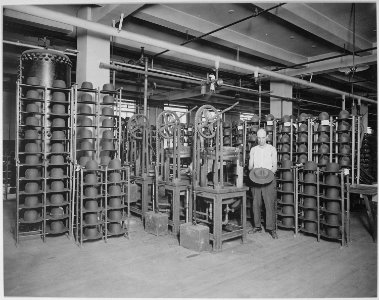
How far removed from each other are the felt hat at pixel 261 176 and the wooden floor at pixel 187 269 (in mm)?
972

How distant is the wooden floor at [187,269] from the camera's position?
10.8 ft

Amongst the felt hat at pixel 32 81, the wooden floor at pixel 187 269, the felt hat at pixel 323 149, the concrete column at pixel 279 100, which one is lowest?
the wooden floor at pixel 187 269

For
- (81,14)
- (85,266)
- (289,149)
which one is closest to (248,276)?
(85,266)

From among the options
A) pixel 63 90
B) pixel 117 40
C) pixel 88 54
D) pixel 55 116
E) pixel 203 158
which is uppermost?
pixel 117 40

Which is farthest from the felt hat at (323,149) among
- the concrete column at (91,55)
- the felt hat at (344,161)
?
the concrete column at (91,55)

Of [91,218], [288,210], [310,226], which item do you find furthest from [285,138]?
[91,218]

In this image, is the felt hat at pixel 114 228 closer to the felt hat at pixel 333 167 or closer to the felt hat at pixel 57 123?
the felt hat at pixel 57 123

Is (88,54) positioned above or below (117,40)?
below

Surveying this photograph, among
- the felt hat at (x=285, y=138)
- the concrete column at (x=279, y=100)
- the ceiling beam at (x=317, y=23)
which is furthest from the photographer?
the concrete column at (x=279, y=100)

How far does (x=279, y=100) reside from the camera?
10.8 metres

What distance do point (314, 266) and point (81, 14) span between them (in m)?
6.18

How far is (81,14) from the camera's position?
6.39 m

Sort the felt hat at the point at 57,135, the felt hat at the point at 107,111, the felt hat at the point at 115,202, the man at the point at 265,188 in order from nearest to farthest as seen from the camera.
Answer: the felt hat at the point at 115,202, the felt hat at the point at 57,135, the man at the point at 265,188, the felt hat at the point at 107,111

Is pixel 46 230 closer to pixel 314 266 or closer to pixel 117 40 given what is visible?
pixel 314 266
